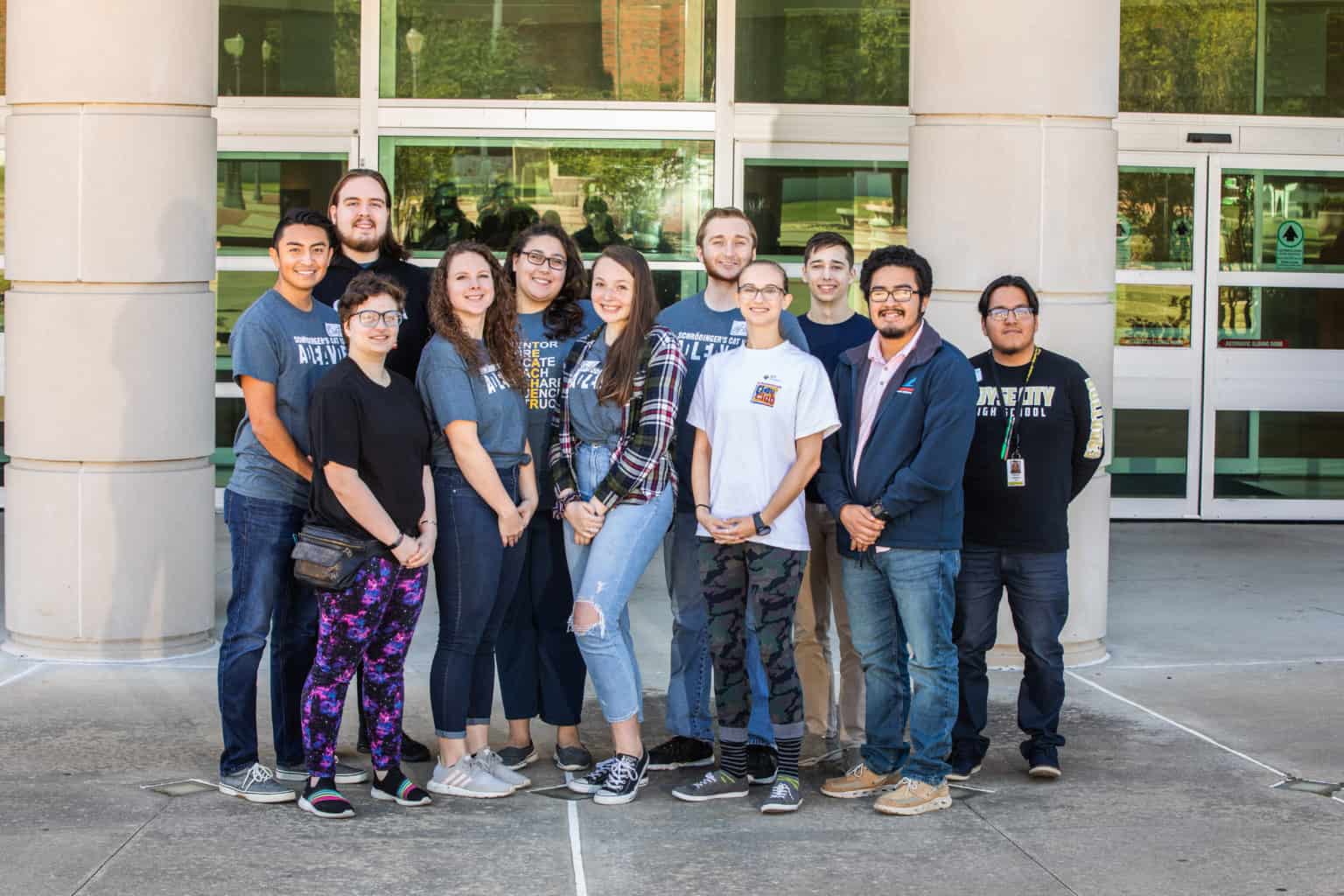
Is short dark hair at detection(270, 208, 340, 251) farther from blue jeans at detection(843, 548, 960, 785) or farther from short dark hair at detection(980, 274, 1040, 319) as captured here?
short dark hair at detection(980, 274, 1040, 319)

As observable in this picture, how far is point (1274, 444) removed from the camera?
12.2 meters

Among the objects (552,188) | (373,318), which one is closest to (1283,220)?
(552,188)

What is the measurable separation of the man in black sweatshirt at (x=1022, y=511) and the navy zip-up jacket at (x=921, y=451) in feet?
1.15

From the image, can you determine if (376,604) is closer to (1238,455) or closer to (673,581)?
(673,581)

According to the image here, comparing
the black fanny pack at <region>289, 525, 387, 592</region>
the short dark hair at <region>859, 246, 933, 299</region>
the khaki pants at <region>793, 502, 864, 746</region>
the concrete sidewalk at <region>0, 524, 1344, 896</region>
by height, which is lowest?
the concrete sidewalk at <region>0, 524, 1344, 896</region>

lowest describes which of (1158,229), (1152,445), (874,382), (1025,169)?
(1152,445)

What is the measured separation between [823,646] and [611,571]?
1.07 meters

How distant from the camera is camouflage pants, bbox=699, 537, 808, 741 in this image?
19.0ft

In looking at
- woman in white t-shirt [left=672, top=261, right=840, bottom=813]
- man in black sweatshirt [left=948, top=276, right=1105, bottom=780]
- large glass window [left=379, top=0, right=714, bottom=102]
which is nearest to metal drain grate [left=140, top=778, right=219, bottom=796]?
woman in white t-shirt [left=672, top=261, right=840, bottom=813]

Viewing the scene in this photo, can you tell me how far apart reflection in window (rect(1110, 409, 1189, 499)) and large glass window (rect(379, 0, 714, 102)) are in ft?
11.9

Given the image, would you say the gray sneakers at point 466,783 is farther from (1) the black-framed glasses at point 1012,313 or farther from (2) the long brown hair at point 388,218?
(1) the black-framed glasses at point 1012,313

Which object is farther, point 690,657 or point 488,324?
point 690,657

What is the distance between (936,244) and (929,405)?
2340mm

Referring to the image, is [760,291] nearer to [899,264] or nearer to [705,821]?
[899,264]
